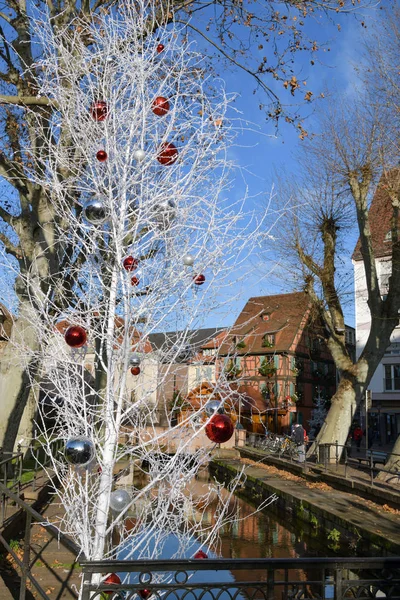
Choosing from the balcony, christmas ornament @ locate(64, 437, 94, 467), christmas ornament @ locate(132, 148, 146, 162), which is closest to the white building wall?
the balcony

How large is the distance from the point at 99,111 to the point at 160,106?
0.50m

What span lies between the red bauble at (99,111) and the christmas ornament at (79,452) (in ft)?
8.31

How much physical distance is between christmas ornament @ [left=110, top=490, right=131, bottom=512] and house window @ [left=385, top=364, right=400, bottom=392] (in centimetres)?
3886

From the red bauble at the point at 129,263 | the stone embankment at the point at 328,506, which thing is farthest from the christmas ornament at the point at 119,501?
the stone embankment at the point at 328,506

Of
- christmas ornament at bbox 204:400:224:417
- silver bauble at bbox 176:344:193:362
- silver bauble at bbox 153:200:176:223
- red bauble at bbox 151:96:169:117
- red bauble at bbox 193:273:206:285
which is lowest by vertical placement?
christmas ornament at bbox 204:400:224:417

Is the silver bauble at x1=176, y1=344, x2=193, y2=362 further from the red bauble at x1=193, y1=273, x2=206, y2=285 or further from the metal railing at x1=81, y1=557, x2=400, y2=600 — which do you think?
the metal railing at x1=81, y1=557, x2=400, y2=600

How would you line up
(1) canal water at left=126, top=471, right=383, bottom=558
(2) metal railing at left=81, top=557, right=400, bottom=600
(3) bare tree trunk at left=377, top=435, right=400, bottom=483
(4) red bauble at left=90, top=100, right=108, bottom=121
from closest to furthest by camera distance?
1. (2) metal railing at left=81, top=557, right=400, bottom=600
2. (4) red bauble at left=90, top=100, right=108, bottom=121
3. (1) canal water at left=126, top=471, right=383, bottom=558
4. (3) bare tree trunk at left=377, top=435, right=400, bottom=483

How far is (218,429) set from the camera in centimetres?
377

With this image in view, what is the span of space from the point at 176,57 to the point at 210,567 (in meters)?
4.46

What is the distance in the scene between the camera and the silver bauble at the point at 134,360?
438 centimetres

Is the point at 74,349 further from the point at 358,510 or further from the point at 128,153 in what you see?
the point at 358,510

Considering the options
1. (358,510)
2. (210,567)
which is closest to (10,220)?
(210,567)

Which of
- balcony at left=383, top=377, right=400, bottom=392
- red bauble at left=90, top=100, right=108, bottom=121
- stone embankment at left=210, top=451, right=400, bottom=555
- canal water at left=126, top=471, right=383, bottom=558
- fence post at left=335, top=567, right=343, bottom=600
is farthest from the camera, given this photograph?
balcony at left=383, top=377, right=400, bottom=392

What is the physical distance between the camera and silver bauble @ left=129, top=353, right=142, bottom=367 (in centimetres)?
438
